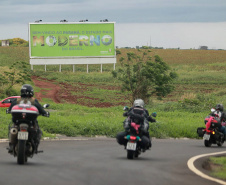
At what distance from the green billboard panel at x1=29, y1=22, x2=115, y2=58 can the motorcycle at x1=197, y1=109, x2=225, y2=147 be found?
187ft

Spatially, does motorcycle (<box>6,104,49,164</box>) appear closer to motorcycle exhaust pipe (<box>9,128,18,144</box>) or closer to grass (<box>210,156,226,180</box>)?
motorcycle exhaust pipe (<box>9,128,18,144</box>)

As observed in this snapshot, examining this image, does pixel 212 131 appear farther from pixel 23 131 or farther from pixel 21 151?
pixel 21 151

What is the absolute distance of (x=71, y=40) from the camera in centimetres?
7688

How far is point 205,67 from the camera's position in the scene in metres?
92.2

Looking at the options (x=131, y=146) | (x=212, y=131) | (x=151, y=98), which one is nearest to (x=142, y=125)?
(x=131, y=146)

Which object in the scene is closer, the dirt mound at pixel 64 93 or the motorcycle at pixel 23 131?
the motorcycle at pixel 23 131

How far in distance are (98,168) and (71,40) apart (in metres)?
65.1

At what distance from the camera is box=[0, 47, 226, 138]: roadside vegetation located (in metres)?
24.8

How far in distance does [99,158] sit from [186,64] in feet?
285

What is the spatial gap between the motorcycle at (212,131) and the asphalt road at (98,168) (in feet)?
8.26

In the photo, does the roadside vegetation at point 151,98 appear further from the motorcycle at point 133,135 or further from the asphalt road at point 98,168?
the motorcycle at point 133,135

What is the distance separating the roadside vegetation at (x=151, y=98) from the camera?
81.3 feet

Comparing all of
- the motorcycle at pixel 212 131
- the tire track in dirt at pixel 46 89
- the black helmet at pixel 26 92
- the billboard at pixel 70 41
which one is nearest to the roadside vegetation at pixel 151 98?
the tire track in dirt at pixel 46 89

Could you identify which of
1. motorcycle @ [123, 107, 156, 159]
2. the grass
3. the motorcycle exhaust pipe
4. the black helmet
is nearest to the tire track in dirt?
motorcycle @ [123, 107, 156, 159]
